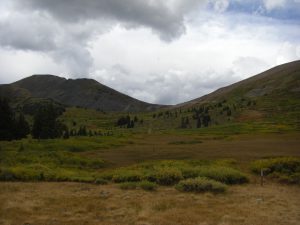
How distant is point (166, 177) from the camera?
2244 cm

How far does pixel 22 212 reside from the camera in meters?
15.4

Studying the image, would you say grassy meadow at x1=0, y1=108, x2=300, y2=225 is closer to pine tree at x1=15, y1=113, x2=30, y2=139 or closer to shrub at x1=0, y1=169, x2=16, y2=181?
shrub at x1=0, y1=169, x2=16, y2=181

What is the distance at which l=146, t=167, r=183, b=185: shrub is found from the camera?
2238cm

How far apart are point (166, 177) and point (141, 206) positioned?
6040mm

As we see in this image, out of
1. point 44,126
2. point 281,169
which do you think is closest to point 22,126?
point 44,126

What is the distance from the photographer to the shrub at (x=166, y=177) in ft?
73.4

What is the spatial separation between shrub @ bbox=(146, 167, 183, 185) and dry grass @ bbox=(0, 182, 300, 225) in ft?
4.24

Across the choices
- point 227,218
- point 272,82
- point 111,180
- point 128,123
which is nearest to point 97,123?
point 128,123

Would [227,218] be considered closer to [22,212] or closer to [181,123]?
[22,212]

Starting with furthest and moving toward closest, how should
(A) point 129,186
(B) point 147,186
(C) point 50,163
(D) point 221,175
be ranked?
(C) point 50,163, (D) point 221,175, (A) point 129,186, (B) point 147,186

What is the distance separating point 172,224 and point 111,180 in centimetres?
1025

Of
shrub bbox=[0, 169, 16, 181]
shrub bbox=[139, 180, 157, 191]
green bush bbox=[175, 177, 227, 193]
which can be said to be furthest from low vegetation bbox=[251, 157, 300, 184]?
shrub bbox=[0, 169, 16, 181]

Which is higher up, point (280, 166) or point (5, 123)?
point (5, 123)

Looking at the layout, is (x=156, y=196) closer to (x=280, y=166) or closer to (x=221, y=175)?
(x=221, y=175)
